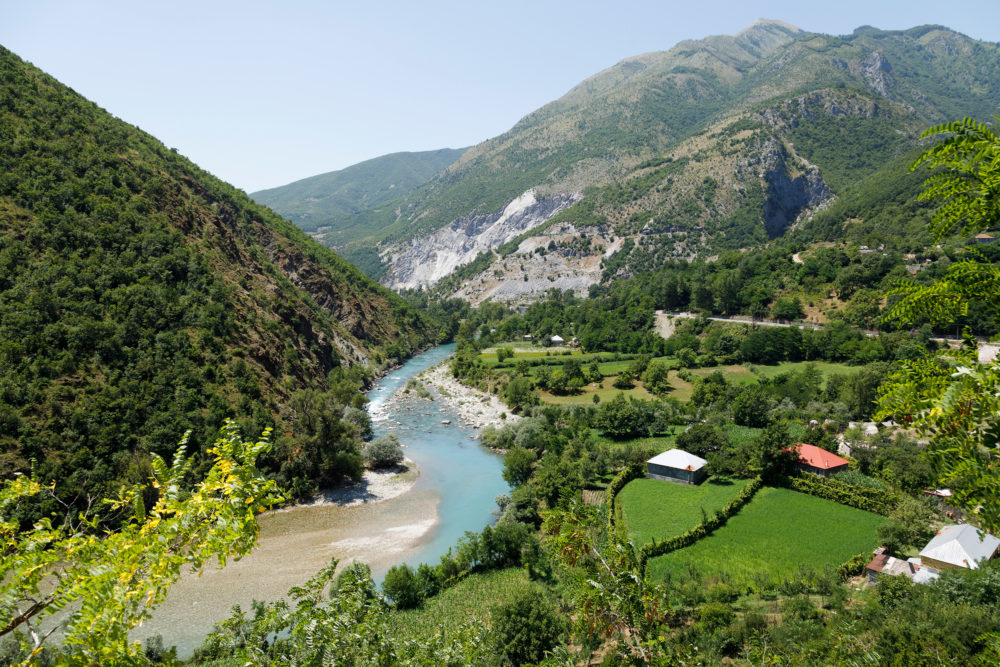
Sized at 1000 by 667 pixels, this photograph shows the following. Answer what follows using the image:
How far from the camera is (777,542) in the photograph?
95.5 ft

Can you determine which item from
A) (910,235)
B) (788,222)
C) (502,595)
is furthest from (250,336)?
(788,222)

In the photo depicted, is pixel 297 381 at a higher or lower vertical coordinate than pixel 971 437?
lower

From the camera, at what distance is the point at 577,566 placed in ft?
19.1

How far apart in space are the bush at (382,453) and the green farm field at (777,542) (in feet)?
86.9

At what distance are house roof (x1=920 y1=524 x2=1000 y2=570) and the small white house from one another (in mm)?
15270

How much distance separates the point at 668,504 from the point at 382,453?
85.2 ft

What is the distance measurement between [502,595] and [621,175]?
193536 mm

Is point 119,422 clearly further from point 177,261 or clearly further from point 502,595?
point 502,595

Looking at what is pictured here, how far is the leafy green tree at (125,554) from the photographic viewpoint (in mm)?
4000

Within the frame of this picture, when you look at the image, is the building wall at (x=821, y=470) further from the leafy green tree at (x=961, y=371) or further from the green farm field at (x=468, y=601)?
the leafy green tree at (x=961, y=371)

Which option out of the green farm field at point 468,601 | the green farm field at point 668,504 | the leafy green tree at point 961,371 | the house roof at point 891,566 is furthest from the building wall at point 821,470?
the leafy green tree at point 961,371

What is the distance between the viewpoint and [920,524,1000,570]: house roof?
2361cm

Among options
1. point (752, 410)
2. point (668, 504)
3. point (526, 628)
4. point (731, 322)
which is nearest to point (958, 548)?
point (668, 504)

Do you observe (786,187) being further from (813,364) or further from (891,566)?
(891,566)
